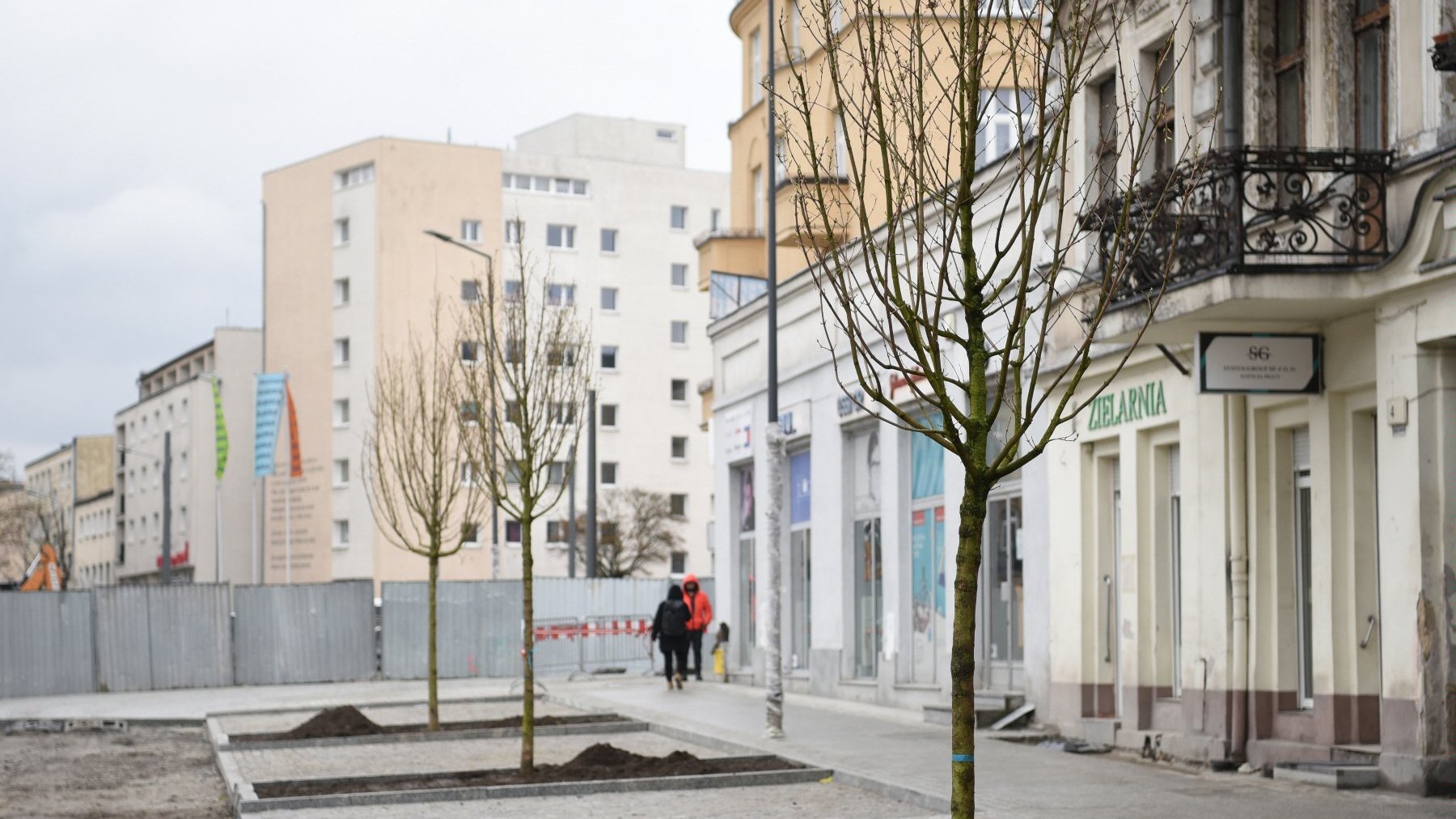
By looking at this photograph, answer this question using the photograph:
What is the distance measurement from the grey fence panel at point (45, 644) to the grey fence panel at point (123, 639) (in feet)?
0.77

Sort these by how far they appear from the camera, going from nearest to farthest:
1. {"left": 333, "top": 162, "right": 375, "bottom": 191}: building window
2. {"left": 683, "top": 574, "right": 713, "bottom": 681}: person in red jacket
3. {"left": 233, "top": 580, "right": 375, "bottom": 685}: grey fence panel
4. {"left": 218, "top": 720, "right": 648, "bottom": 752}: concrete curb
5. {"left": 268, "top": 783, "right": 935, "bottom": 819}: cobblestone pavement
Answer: {"left": 268, "top": 783, "right": 935, "bottom": 819}: cobblestone pavement
{"left": 218, "top": 720, "right": 648, "bottom": 752}: concrete curb
{"left": 683, "top": 574, "right": 713, "bottom": 681}: person in red jacket
{"left": 233, "top": 580, "right": 375, "bottom": 685}: grey fence panel
{"left": 333, "top": 162, "right": 375, "bottom": 191}: building window

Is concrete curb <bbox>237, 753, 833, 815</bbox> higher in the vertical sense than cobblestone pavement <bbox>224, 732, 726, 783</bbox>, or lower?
higher

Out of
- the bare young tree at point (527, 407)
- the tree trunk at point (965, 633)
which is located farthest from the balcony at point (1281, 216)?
the tree trunk at point (965, 633)

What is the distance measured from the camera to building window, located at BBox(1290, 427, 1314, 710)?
16.5m

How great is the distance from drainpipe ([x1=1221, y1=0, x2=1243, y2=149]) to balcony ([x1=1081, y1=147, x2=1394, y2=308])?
3.45ft

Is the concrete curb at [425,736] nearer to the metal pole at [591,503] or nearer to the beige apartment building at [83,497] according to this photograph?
the metal pole at [591,503]

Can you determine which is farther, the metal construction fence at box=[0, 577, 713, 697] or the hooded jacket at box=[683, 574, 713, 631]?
the metal construction fence at box=[0, 577, 713, 697]

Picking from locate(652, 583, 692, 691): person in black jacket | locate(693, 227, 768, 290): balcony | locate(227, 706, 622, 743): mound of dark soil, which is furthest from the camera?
locate(693, 227, 768, 290): balcony

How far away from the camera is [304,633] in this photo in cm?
4041

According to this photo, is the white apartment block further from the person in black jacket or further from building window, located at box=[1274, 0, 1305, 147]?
building window, located at box=[1274, 0, 1305, 147]

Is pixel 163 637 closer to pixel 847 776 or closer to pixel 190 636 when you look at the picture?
pixel 190 636

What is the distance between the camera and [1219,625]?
1723 cm

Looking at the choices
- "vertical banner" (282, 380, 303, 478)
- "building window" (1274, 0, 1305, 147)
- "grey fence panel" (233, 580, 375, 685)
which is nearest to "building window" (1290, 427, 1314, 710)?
"building window" (1274, 0, 1305, 147)

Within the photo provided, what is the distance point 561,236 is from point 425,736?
225 feet
